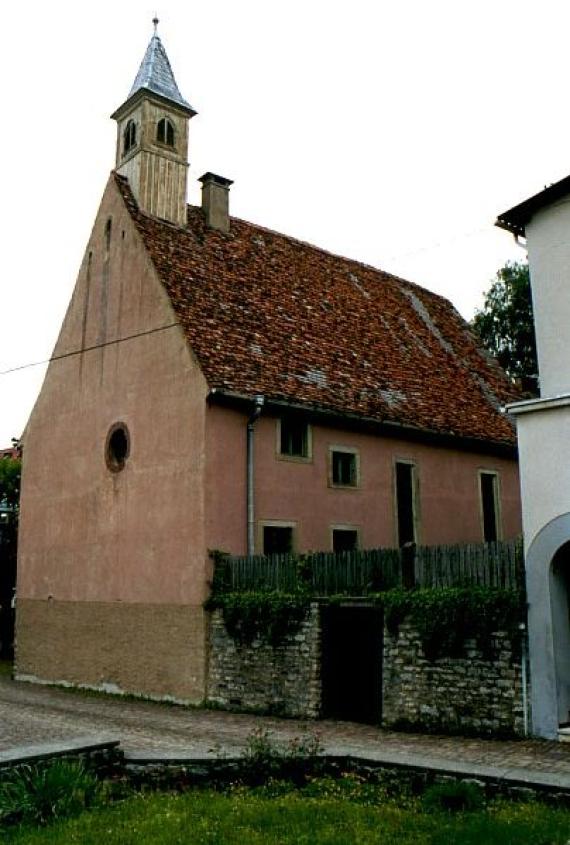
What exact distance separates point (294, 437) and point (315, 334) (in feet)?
12.1

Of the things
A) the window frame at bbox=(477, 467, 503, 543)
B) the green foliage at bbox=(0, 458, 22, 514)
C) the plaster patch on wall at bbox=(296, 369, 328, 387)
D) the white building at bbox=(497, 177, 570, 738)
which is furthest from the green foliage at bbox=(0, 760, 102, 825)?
the green foliage at bbox=(0, 458, 22, 514)

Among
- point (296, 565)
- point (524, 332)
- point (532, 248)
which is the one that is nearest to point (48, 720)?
point (296, 565)

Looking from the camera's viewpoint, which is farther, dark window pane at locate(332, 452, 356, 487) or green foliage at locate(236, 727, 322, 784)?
dark window pane at locate(332, 452, 356, 487)

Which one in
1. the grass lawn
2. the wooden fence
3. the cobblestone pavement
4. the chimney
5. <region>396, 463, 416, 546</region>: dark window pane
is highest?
the chimney

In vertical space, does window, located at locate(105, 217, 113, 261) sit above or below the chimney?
below

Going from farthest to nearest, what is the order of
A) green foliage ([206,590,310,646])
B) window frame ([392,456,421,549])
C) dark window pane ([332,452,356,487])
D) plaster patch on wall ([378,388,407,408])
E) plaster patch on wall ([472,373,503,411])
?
plaster patch on wall ([472,373,503,411])
plaster patch on wall ([378,388,407,408])
window frame ([392,456,421,549])
dark window pane ([332,452,356,487])
green foliage ([206,590,310,646])

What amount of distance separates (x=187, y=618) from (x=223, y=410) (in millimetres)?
4297

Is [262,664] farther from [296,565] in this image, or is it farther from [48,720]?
[48,720]

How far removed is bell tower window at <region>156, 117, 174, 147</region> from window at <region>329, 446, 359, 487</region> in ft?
31.6

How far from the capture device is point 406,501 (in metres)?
20.7

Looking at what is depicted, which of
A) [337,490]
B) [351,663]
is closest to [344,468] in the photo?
[337,490]

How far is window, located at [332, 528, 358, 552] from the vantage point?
1886 cm

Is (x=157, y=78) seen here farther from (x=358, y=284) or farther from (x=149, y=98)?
(x=358, y=284)

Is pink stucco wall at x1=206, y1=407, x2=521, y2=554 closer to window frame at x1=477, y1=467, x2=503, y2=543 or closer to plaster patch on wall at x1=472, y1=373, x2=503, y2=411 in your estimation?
window frame at x1=477, y1=467, x2=503, y2=543
